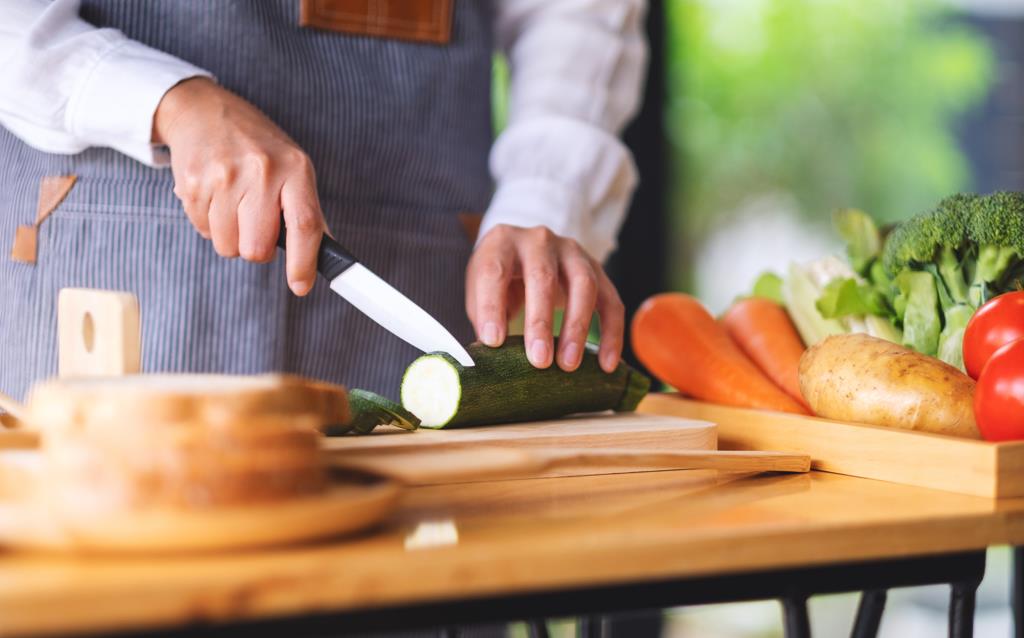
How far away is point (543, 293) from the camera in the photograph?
1460 millimetres

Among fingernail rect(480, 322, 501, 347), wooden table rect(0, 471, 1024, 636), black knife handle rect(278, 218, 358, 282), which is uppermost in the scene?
black knife handle rect(278, 218, 358, 282)

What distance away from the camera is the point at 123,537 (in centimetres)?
69

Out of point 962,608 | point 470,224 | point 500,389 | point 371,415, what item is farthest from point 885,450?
point 470,224

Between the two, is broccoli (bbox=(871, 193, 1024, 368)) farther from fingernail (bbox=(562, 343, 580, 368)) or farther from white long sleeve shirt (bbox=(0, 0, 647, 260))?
white long sleeve shirt (bbox=(0, 0, 647, 260))

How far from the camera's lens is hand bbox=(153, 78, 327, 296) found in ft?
4.18

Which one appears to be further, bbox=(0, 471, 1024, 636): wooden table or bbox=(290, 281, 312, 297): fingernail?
bbox=(290, 281, 312, 297): fingernail

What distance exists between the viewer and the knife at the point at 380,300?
4.36 ft

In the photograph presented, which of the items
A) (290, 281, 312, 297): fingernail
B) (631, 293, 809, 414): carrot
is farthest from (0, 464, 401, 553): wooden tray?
(631, 293, 809, 414): carrot

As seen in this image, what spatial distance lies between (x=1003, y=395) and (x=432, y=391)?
661 mm

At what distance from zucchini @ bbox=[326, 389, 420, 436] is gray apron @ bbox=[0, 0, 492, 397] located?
1.69 feet

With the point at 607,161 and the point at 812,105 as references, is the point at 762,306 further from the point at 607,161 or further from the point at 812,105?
the point at 812,105

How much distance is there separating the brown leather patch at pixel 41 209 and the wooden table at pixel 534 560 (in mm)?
939

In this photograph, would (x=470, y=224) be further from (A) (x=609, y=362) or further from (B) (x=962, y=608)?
(B) (x=962, y=608)

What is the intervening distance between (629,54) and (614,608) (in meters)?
1.48
